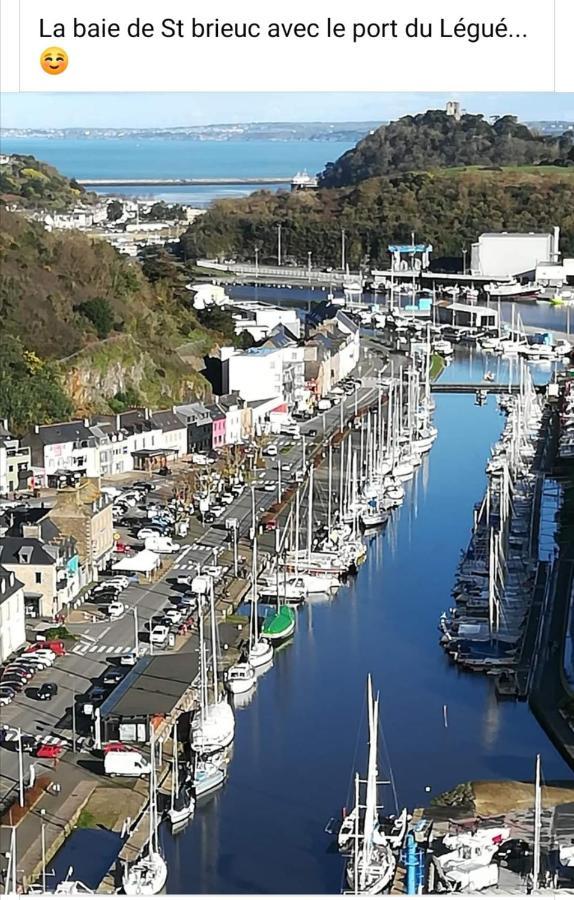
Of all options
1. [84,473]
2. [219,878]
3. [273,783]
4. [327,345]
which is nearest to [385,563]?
[84,473]

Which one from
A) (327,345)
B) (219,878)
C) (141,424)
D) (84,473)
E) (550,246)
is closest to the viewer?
(219,878)

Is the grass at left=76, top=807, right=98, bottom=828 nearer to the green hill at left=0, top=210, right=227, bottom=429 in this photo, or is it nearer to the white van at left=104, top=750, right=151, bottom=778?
the white van at left=104, top=750, right=151, bottom=778

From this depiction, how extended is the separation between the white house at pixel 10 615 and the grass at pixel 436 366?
20.8 ft

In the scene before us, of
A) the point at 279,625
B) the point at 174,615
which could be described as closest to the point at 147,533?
the point at 174,615

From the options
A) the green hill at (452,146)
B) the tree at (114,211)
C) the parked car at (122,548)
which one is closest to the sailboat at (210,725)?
the parked car at (122,548)

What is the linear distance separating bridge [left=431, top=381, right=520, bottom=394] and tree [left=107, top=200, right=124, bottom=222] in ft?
19.7

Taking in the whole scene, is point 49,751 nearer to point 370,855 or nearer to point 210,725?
point 210,725

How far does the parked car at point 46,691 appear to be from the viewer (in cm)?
475

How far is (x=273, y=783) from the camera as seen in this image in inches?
166

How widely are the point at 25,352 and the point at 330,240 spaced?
33.1ft

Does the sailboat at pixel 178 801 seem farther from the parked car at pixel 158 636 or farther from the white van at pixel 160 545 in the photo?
the white van at pixel 160 545

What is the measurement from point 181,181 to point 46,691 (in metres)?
14.4

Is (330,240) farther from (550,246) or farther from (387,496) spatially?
(387,496)

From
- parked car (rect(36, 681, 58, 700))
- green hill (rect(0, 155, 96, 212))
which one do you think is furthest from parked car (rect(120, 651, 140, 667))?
green hill (rect(0, 155, 96, 212))
